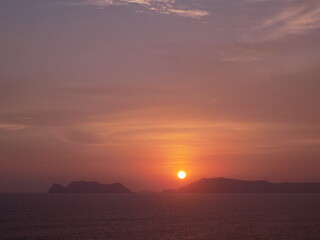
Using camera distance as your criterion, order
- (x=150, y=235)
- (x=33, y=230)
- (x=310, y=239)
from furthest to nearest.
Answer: (x=33, y=230), (x=150, y=235), (x=310, y=239)

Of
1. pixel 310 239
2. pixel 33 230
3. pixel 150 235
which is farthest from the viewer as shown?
pixel 33 230

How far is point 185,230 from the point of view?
80.2 m

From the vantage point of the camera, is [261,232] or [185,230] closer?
[261,232]

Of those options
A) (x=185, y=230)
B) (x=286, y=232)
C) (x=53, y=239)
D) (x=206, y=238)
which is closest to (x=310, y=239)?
(x=286, y=232)

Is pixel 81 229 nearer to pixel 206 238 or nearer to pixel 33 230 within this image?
pixel 33 230

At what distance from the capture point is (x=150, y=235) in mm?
72500

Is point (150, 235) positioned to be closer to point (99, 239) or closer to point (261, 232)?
point (99, 239)

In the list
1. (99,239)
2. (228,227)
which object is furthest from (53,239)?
(228,227)

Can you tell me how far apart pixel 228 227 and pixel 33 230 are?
125ft

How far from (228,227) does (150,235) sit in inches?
745

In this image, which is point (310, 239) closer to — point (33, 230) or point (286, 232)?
point (286, 232)

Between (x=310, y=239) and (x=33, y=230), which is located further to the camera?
(x=33, y=230)

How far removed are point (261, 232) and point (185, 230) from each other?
47.2 feet

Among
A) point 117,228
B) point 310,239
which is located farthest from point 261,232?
point 117,228
